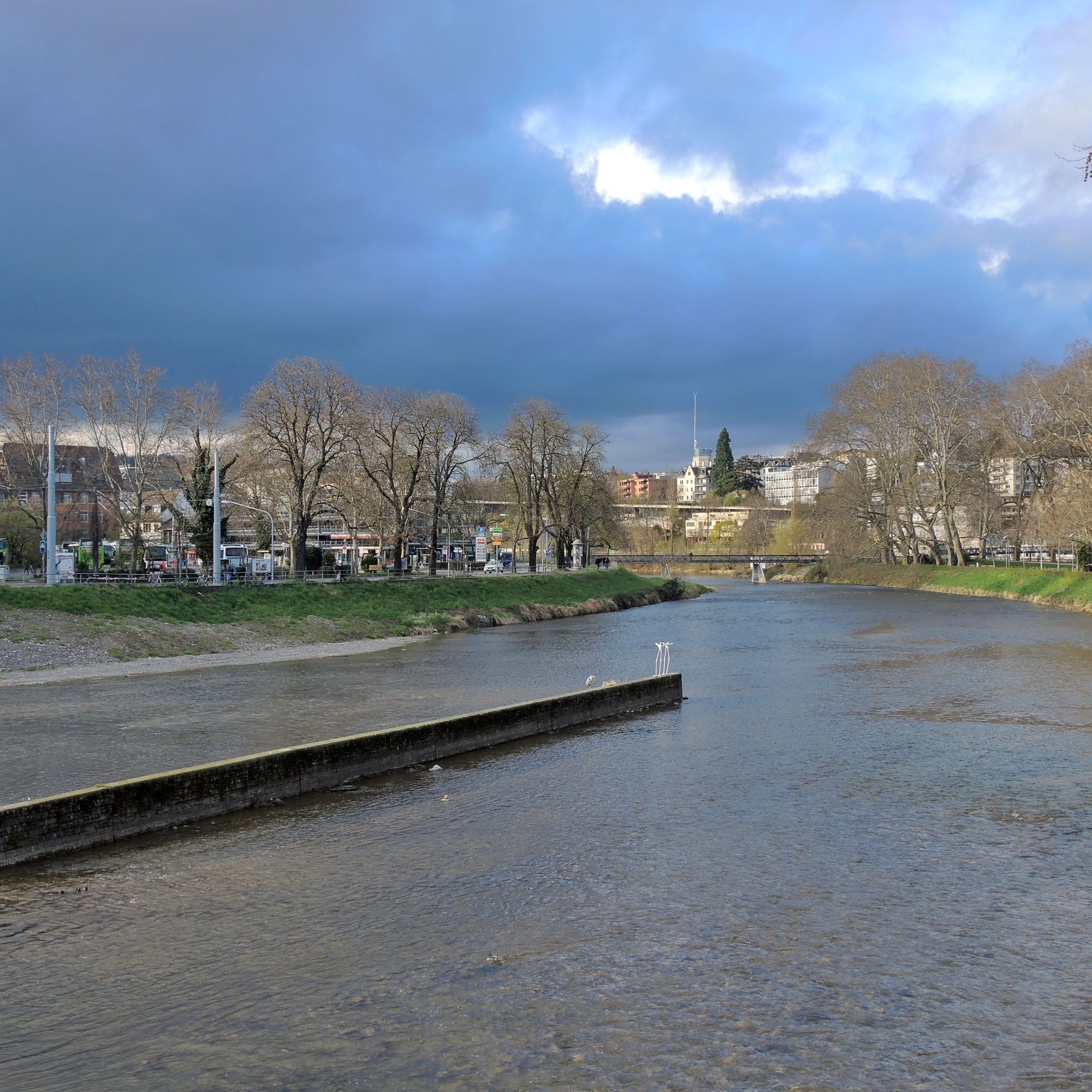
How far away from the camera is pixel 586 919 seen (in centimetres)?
1130

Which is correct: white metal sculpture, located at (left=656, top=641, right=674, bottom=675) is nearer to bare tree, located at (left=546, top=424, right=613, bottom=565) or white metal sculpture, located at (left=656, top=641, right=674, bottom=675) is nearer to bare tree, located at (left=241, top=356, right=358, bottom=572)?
bare tree, located at (left=241, top=356, right=358, bottom=572)

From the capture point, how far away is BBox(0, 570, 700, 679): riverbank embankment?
3572 centimetres

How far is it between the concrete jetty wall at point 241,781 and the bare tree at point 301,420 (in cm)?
4602

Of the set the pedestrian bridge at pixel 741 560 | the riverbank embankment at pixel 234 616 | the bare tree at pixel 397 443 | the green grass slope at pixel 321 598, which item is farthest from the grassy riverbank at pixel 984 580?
the bare tree at pixel 397 443

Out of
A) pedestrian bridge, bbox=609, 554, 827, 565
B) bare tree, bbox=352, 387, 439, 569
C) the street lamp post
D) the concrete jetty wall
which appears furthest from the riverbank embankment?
pedestrian bridge, bbox=609, 554, 827, 565

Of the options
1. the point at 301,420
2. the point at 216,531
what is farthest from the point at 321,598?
the point at 301,420

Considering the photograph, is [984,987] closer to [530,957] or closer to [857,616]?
[530,957]

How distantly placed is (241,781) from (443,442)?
63.3 meters

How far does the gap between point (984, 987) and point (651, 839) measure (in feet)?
18.4

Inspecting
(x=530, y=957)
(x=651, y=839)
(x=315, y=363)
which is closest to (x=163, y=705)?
(x=651, y=839)

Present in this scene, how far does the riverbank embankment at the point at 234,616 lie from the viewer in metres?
35.7

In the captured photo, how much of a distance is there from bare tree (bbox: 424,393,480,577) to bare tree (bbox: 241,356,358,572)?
9044 mm

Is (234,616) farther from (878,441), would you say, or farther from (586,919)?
(878,441)

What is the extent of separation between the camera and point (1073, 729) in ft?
75.3
